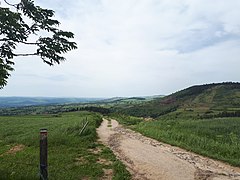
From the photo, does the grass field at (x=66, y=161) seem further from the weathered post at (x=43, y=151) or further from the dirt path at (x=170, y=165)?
the weathered post at (x=43, y=151)

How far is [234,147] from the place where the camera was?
18.2 metres

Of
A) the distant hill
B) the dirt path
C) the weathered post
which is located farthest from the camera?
the distant hill

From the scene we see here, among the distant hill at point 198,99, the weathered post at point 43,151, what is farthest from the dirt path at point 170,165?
the distant hill at point 198,99

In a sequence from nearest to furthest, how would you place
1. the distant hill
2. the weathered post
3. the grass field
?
the weathered post, the grass field, the distant hill

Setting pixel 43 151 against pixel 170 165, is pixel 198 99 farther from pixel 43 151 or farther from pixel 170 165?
pixel 43 151

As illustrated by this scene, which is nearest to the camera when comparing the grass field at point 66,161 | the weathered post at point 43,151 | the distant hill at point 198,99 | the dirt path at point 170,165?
the weathered post at point 43,151

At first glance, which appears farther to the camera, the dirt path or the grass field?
the dirt path

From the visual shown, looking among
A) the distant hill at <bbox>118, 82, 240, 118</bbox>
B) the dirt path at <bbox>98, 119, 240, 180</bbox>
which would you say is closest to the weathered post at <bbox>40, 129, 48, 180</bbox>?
the dirt path at <bbox>98, 119, 240, 180</bbox>

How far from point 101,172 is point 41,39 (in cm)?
654

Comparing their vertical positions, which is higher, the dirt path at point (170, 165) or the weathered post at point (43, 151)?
the weathered post at point (43, 151)

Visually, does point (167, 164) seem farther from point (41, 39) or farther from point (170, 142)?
point (41, 39)

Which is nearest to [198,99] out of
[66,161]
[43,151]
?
[66,161]

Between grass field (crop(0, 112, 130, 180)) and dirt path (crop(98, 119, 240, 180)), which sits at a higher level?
grass field (crop(0, 112, 130, 180))

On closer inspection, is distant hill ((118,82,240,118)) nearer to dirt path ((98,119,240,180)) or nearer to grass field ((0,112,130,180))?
grass field ((0,112,130,180))
